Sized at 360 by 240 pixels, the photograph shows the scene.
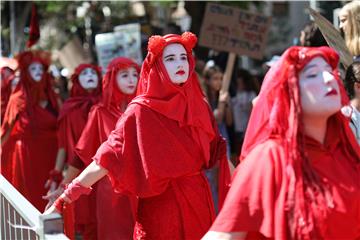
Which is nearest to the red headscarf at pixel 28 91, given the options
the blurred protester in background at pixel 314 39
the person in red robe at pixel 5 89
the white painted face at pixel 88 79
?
the person in red robe at pixel 5 89

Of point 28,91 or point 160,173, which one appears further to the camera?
point 28,91

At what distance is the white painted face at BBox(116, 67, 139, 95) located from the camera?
6.05 metres

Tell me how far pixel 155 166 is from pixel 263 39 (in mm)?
5570

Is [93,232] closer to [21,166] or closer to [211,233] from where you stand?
[21,166]

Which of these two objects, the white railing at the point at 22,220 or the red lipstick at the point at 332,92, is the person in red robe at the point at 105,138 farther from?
the red lipstick at the point at 332,92

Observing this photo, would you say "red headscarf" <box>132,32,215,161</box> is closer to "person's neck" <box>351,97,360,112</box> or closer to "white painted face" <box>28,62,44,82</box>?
"person's neck" <box>351,97,360,112</box>

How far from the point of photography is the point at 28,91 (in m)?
8.26

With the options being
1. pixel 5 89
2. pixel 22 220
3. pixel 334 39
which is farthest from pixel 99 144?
pixel 5 89

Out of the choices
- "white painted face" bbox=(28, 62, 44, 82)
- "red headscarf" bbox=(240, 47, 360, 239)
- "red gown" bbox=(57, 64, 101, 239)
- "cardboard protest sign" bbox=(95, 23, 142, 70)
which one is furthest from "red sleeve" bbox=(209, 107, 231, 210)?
"cardboard protest sign" bbox=(95, 23, 142, 70)

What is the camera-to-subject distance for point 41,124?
809 centimetres

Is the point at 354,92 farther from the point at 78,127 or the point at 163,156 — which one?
the point at 78,127

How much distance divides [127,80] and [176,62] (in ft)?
5.10

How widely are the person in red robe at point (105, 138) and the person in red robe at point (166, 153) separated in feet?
4.07

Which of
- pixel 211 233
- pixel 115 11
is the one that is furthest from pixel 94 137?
pixel 115 11
